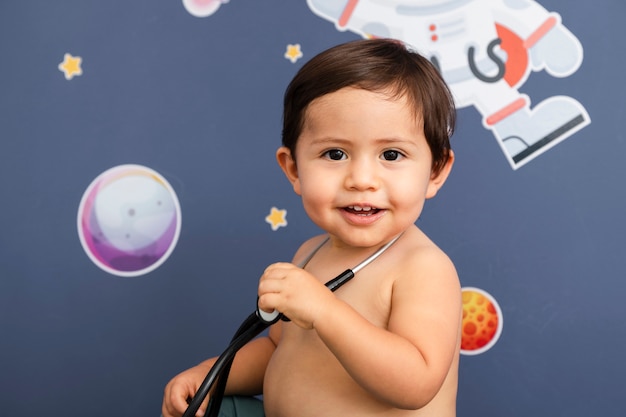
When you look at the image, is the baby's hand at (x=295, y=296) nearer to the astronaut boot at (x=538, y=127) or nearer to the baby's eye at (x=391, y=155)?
the baby's eye at (x=391, y=155)

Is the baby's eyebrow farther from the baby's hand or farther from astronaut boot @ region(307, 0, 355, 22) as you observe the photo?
astronaut boot @ region(307, 0, 355, 22)

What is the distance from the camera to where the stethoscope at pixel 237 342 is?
844 millimetres

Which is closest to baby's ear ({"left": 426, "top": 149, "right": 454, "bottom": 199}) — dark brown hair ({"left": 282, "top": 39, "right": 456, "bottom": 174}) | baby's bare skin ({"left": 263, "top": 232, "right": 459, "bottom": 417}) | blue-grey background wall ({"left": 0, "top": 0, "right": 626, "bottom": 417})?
dark brown hair ({"left": 282, "top": 39, "right": 456, "bottom": 174})

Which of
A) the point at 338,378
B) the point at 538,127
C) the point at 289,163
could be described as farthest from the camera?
the point at 538,127

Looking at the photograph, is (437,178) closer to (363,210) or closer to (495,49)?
(363,210)

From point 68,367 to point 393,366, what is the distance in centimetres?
94

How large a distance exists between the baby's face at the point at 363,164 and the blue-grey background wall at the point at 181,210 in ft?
1.73

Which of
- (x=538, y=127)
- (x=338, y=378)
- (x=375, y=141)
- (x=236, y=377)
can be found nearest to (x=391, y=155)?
(x=375, y=141)

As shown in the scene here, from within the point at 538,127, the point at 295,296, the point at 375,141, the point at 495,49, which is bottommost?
the point at 295,296

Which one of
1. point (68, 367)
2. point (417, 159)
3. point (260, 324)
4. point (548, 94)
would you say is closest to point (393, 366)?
point (260, 324)

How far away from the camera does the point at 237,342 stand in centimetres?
87

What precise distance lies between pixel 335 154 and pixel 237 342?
0.27 metres

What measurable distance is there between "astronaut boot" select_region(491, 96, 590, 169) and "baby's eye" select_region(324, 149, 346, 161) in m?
0.61

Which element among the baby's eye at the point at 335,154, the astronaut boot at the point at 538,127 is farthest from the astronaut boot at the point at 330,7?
the baby's eye at the point at 335,154
